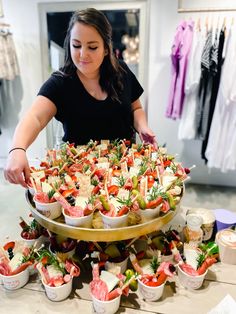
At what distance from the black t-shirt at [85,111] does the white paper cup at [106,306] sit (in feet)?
2.70

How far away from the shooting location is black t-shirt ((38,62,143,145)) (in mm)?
1296

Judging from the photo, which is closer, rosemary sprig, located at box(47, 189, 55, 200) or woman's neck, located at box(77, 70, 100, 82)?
rosemary sprig, located at box(47, 189, 55, 200)

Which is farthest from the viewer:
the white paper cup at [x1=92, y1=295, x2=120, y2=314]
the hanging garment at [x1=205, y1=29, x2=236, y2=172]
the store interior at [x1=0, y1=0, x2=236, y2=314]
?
the store interior at [x1=0, y1=0, x2=236, y2=314]

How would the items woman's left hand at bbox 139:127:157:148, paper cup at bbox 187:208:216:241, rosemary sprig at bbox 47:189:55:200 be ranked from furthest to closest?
woman's left hand at bbox 139:127:157:148 < paper cup at bbox 187:208:216:241 < rosemary sprig at bbox 47:189:55:200

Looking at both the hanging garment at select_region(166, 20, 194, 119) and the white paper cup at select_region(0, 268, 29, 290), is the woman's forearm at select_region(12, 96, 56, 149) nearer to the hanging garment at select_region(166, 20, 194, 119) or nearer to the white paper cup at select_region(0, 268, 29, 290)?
the white paper cup at select_region(0, 268, 29, 290)

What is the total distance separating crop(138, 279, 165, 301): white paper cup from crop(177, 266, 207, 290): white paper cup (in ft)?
0.28

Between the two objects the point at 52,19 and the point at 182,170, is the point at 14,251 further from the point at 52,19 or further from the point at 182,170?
the point at 52,19

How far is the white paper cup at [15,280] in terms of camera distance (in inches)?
35.0

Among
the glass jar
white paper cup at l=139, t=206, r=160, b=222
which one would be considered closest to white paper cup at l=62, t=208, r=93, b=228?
white paper cup at l=139, t=206, r=160, b=222

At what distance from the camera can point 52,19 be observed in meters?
3.12

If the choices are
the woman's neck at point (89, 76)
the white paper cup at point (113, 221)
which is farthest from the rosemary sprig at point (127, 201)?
the woman's neck at point (89, 76)

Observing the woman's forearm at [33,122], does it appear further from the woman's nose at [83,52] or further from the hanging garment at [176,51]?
the hanging garment at [176,51]

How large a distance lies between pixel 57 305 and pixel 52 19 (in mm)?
3061

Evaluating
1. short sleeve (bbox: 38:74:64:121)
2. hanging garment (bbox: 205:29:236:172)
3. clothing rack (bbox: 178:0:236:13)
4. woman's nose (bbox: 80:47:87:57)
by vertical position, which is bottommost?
hanging garment (bbox: 205:29:236:172)
